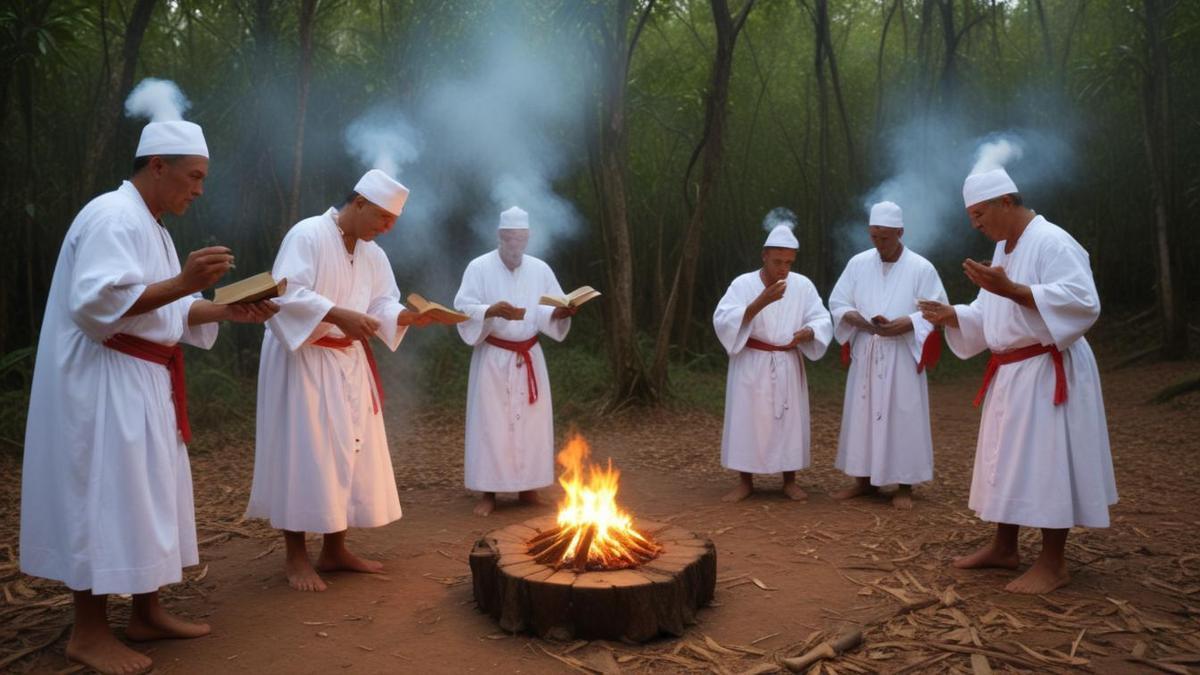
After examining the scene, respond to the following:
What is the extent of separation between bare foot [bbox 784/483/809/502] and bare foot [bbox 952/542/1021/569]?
1.71 m

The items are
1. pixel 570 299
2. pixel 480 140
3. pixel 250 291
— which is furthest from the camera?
pixel 480 140

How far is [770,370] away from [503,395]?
1768mm

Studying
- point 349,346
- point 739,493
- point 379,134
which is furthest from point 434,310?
point 379,134

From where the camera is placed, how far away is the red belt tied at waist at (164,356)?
3.57 metres

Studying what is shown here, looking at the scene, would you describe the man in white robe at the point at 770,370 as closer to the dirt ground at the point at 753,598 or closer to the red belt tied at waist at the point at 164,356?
the dirt ground at the point at 753,598

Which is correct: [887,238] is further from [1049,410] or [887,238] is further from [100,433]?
[100,433]

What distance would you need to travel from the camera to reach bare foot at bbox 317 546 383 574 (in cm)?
477

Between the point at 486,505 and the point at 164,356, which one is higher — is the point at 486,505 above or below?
below

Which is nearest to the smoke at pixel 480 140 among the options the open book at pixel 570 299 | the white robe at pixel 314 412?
the open book at pixel 570 299

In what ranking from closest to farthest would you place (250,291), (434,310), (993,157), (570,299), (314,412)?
(250,291) → (314,412) → (993,157) → (434,310) → (570,299)

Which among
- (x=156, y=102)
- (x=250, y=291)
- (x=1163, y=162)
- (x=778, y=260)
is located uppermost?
(x=1163, y=162)

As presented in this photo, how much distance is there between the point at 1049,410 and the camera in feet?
14.2

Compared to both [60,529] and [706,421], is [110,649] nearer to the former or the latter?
[60,529]

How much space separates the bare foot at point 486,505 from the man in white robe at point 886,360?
228 centimetres
